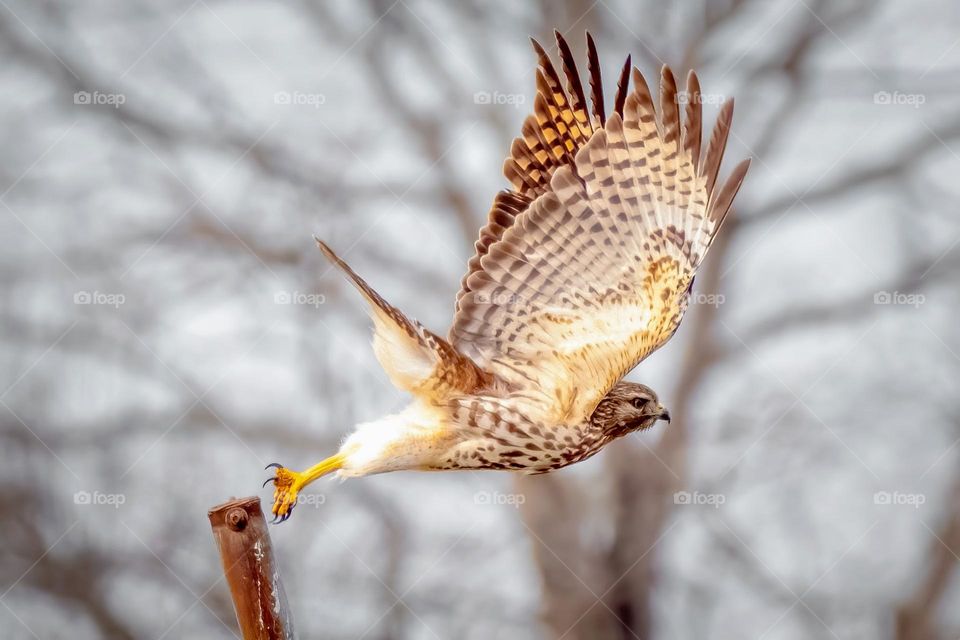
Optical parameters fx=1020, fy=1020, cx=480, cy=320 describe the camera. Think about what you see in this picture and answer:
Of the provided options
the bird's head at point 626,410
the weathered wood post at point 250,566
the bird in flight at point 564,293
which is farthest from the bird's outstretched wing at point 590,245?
the weathered wood post at point 250,566

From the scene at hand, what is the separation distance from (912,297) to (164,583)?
513 centimetres

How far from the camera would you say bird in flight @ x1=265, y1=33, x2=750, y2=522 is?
91.7 inches

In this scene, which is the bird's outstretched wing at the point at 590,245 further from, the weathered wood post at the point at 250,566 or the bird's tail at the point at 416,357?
the weathered wood post at the point at 250,566

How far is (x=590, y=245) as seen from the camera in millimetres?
2510

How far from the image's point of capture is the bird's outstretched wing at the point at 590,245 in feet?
7.98

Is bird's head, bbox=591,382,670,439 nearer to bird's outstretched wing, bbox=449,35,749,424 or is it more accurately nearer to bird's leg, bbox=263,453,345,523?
bird's outstretched wing, bbox=449,35,749,424

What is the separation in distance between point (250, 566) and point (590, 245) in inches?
43.0

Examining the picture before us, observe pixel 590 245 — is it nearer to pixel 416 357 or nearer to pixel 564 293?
pixel 564 293

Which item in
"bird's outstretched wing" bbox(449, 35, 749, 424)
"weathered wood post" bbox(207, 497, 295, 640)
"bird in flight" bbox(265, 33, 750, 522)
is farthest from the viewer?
"bird's outstretched wing" bbox(449, 35, 749, 424)

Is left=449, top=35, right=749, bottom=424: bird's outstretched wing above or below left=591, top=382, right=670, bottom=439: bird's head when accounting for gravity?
above

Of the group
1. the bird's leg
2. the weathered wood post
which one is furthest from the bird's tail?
the weathered wood post

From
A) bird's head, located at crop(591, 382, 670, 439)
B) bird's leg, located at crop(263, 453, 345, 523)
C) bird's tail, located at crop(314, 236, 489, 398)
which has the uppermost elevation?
bird's tail, located at crop(314, 236, 489, 398)

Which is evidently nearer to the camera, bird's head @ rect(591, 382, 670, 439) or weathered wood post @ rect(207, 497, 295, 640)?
weathered wood post @ rect(207, 497, 295, 640)

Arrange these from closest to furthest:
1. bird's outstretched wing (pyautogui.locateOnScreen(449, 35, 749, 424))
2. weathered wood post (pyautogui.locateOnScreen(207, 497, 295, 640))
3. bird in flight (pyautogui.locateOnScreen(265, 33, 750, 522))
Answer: weathered wood post (pyautogui.locateOnScreen(207, 497, 295, 640)) < bird in flight (pyautogui.locateOnScreen(265, 33, 750, 522)) < bird's outstretched wing (pyautogui.locateOnScreen(449, 35, 749, 424))
